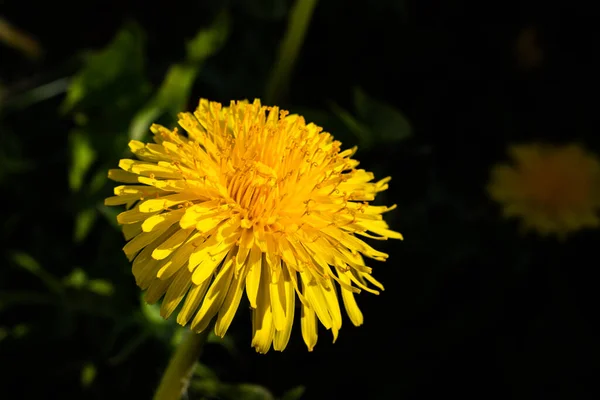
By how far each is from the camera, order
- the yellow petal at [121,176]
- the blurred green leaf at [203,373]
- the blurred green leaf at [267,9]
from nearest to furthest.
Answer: the yellow petal at [121,176]
the blurred green leaf at [203,373]
the blurred green leaf at [267,9]

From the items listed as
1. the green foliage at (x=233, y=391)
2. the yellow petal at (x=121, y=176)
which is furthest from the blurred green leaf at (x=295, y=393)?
the yellow petal at (x=121, y=176)

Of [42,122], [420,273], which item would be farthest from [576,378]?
[42,122]

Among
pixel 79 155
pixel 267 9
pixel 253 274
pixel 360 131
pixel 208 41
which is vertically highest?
pixel 267 9

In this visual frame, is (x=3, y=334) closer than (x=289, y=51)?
Yes

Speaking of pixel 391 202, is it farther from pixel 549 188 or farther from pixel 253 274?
pixel 253 274

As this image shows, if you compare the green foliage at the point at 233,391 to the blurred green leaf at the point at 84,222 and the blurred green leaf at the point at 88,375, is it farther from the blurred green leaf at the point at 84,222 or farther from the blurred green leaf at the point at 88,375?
the blurred green leaf at the point at 84,222

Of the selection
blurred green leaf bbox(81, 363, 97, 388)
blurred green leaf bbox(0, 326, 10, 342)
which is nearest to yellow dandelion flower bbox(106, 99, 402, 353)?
blurred green leaf bbox(81, 363, 97, 388)

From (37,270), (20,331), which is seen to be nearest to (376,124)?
(37,270)

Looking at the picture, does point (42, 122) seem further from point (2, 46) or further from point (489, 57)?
point (489, 57)
